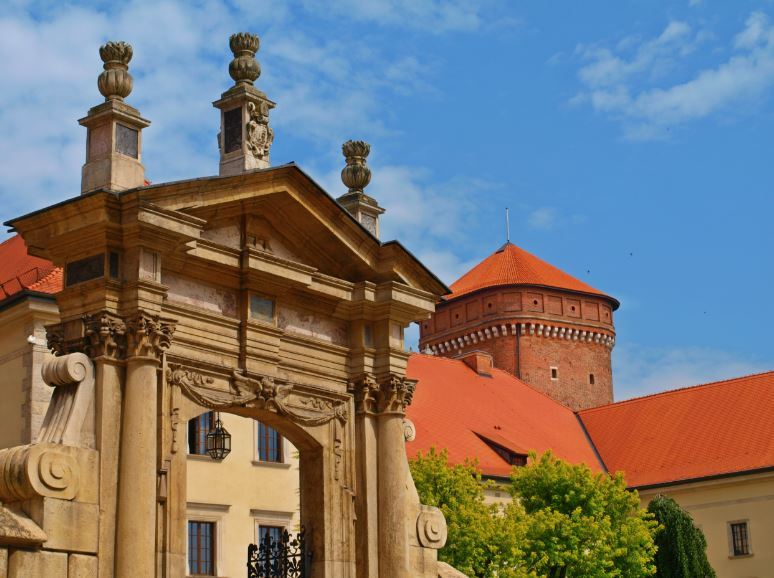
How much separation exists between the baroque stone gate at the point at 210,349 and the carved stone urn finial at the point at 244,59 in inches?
1.0

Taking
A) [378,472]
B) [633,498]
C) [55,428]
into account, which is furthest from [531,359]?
[55,428]

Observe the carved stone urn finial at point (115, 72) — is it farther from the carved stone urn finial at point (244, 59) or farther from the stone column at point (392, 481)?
the stone column at point (392, 481)

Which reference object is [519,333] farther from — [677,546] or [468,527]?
[468,527]

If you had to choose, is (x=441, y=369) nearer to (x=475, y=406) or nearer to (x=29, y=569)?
(x=475, y=406)

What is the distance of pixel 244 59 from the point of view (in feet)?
51.9

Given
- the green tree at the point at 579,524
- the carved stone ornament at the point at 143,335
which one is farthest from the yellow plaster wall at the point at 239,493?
the carved stone ornament at the point at 143,335

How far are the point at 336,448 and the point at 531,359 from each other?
1659 inches

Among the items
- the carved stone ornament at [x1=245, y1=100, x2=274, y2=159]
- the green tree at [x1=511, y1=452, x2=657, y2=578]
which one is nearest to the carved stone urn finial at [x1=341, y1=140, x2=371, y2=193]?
the carved stone ornament at [x1=245, y1=100, x2=274, y2=159]

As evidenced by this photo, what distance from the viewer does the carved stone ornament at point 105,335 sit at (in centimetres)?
1348

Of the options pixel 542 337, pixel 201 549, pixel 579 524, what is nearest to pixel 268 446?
A: pixel 201 549

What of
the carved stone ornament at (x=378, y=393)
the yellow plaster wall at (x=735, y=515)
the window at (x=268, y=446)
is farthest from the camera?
the yellow plaster wall at (x=735, y=515)

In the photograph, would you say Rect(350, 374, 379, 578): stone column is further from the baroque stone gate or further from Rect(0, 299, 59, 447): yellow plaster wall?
Rect(0, 299, 59, 447): yellow plaster wall

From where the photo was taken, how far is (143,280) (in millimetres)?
13648

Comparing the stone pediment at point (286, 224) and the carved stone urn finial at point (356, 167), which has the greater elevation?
the carved stone urn finial at point (356, 167)
